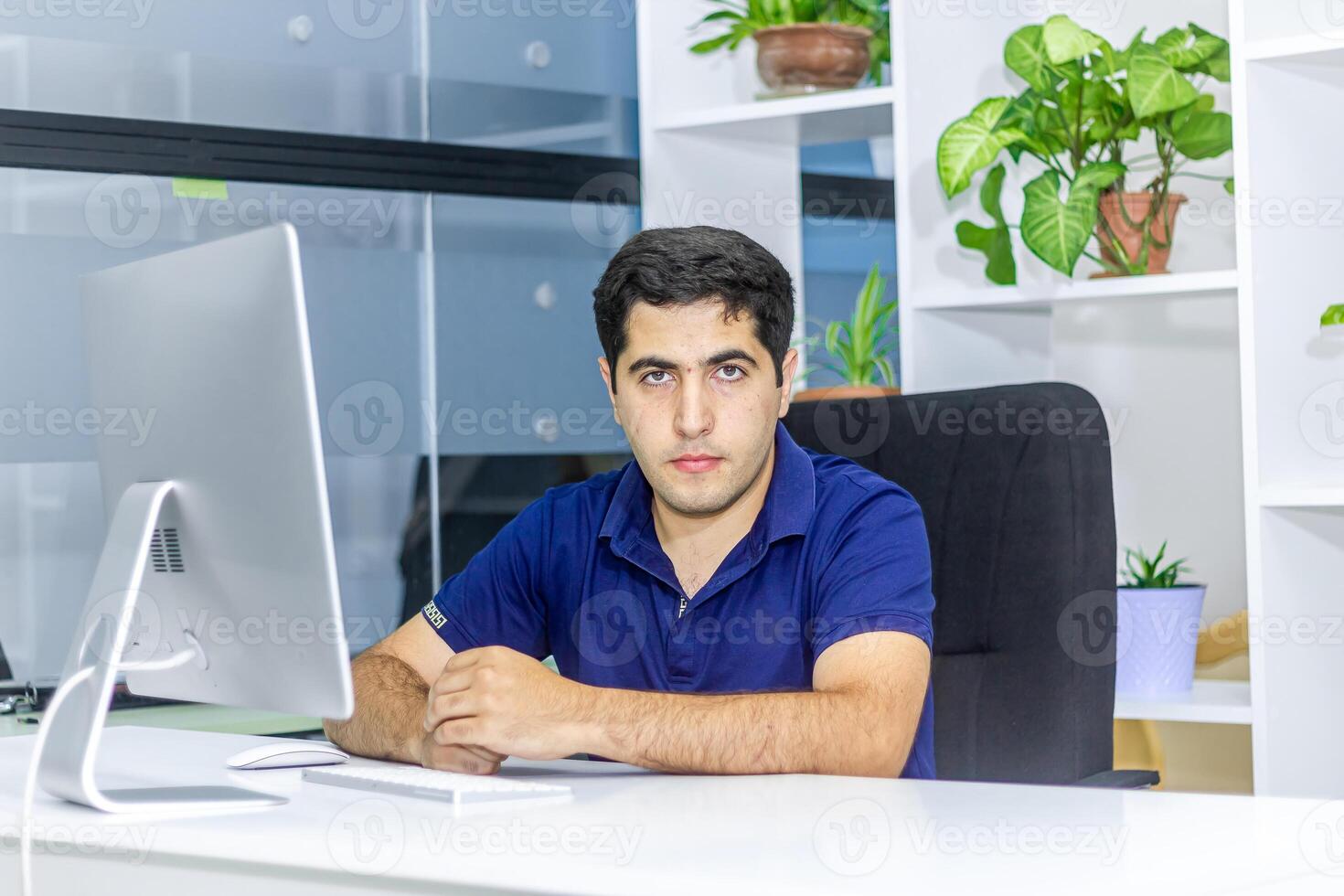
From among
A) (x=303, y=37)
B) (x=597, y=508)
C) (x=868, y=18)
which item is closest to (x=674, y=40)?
(x=868, y=18)

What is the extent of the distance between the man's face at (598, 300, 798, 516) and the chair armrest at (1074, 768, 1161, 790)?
529mm

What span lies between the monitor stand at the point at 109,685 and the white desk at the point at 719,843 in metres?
0.03

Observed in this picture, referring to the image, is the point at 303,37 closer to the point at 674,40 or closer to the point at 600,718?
the point at 674,40

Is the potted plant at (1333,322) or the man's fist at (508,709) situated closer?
the man's fist at (508,709)

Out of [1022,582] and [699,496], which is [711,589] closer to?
[699,496]

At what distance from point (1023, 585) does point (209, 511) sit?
1.05 m

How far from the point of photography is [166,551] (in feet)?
4.60

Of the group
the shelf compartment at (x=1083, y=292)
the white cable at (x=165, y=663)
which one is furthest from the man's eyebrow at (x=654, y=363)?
the shelf compartment at (x=1083, y=292)

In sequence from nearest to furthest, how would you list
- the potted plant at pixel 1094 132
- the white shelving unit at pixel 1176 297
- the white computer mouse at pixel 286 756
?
the white computer mouse at pixel 286 756 → the white shelving unit at pixel 1176 297 → the potted plant at pixel 1094 132

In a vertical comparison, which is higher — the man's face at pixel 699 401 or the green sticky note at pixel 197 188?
the green sticky note at pixel 197 188

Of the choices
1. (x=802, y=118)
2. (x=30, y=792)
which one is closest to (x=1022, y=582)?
(x=30, y=792)

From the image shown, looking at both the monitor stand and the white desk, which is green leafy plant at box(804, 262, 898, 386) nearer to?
the white desk

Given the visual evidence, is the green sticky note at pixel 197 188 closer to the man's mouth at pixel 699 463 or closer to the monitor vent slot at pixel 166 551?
the man's mouth at pixel 699 463

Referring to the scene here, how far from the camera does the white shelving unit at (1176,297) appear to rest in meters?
2.43
